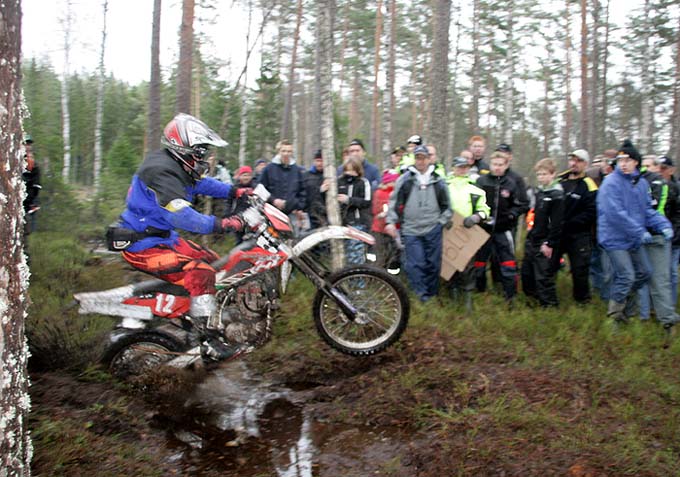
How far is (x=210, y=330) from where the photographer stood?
16.2 feet

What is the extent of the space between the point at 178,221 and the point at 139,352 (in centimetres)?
126

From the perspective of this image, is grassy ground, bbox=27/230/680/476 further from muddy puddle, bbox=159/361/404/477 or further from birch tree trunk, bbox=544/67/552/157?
birch tree trunk, bbox=544/67/552/157

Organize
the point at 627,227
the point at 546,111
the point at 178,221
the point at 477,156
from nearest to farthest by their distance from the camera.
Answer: the point at 178,221
the point at 627,227
the point at 477,156
the point at 546,111

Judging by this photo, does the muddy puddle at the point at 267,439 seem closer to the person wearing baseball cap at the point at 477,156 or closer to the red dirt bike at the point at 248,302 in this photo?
the red dirt bike at the point at 248,302

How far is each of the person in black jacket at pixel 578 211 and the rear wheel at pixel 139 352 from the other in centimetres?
496

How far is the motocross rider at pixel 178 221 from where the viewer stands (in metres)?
4.61

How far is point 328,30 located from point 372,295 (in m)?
3.54

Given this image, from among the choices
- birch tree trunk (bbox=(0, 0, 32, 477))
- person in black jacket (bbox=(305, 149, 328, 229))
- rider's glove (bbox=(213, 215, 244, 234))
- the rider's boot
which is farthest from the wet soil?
person in black jacket (bbox=(305, 149, 328, 229))

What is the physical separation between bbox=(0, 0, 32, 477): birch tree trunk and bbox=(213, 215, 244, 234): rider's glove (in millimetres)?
1843

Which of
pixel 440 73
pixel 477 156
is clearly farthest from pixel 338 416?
pixel 440 73

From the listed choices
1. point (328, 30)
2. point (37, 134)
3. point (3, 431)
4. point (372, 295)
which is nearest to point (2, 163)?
point (3, 431)

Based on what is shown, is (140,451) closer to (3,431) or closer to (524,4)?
(3,431)

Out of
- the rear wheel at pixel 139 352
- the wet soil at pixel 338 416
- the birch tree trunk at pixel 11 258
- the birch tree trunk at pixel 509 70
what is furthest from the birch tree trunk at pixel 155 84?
the birch tree trunk at pixel 509 70

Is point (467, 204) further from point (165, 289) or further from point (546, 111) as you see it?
point (546, 111)
